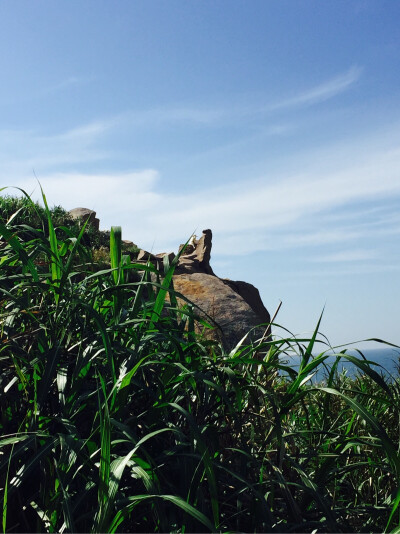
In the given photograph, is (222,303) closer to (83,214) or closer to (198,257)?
(198,257)

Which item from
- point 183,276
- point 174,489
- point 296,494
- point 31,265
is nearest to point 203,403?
point 174,489

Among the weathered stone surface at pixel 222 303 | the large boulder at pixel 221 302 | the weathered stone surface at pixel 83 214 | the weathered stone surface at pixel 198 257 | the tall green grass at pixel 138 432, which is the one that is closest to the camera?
the tall green grass at pixel 138 432

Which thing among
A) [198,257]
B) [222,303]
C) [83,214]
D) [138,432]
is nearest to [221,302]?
[222,303]

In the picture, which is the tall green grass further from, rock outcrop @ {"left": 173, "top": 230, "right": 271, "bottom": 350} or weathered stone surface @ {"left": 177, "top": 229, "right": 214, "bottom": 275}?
weathered stone surface @ {"left": 177, "top": 229, "right": 214, "bottom": 275}

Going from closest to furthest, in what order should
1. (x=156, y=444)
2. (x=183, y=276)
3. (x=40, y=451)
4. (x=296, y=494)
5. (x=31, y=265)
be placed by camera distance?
(x=40, y=451)
(x=156, y=444)
(x=296, y=494)
(x=31, y=265)
(x=183, y=276)

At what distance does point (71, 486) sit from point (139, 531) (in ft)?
0.87

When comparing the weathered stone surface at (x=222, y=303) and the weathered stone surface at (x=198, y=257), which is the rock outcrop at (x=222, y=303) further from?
the weathered stone surface at (x=198, y=257)

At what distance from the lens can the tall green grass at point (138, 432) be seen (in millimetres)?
1808

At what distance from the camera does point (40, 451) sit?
187cm

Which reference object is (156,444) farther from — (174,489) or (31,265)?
(31,265)

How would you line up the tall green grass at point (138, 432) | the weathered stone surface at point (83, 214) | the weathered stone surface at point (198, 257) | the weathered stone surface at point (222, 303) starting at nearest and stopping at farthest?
1. the tall green grass at point (138, 432)
2. the weathered stone surface at point (222, 303)
3. the weathered stone surface at point (198, 257)
4. the weathered stone surface at point (83, 214)

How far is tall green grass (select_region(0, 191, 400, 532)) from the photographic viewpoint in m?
1.81

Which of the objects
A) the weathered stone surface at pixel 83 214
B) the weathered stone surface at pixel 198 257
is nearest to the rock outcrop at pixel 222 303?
the weathered stone surface at pixel 198 257

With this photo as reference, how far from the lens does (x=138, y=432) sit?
7.21ft
